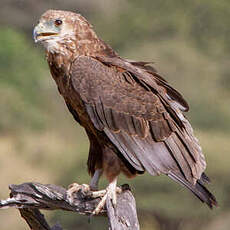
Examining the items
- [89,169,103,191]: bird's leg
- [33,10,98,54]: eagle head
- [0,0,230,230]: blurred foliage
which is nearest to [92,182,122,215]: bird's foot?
[89,169,103,191]: bird's leg

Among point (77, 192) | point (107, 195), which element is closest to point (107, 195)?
point (107, 195)

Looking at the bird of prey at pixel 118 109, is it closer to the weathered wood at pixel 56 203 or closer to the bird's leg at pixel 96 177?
the bird's leg at pixel 96 177

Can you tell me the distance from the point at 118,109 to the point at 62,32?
0.66m

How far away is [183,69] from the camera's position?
80.4 feet

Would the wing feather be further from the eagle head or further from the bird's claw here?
the bird's claw

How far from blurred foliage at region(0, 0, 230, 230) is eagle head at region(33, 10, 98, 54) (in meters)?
9.67

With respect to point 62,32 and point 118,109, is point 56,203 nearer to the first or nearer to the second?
point 118,109

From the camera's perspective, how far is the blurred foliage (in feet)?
63.2

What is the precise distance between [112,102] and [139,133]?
0.28 meters

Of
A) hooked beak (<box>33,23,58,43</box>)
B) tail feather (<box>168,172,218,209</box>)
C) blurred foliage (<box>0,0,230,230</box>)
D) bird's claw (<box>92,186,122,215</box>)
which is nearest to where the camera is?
bird's claw (<box>92,186,122,215</box>)

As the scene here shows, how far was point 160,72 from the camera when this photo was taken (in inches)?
899

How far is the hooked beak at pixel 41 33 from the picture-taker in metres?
6.18

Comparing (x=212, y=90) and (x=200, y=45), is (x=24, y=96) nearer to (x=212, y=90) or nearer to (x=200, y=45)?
(x=212, y=90)

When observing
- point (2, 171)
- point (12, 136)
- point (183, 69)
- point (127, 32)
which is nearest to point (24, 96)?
point (12, 136)
